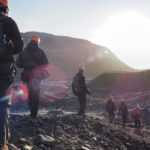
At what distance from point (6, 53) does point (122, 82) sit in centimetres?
6923

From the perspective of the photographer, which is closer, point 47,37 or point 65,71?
point 65,71

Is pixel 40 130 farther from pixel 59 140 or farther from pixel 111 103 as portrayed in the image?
pixel 111 103

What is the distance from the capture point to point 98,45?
186m

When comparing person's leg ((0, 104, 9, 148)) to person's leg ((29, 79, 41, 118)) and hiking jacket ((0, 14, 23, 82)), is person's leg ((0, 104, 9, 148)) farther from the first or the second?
person's leg ((29, 79, 41, 118))

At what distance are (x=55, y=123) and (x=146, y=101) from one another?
35447 millimetres

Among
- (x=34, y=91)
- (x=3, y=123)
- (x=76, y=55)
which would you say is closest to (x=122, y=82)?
(x=34, y=91)

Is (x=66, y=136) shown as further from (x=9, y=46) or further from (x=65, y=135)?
(x=9, y=46)

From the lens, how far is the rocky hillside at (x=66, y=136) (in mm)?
9158

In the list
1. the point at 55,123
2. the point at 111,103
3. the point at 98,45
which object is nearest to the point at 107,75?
the point at 111,103

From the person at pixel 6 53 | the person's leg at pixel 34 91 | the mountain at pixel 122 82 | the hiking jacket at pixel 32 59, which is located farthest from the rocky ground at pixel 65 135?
the mountain at pixel 122 82

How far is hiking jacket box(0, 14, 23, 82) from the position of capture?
18.7 feet

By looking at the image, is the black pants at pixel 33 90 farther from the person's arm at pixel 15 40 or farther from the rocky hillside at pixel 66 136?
the person's arm at pixel 15 40

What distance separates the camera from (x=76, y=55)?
177750mm

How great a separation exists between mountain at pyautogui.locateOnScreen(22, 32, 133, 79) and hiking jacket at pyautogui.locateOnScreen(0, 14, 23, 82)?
469 feet
